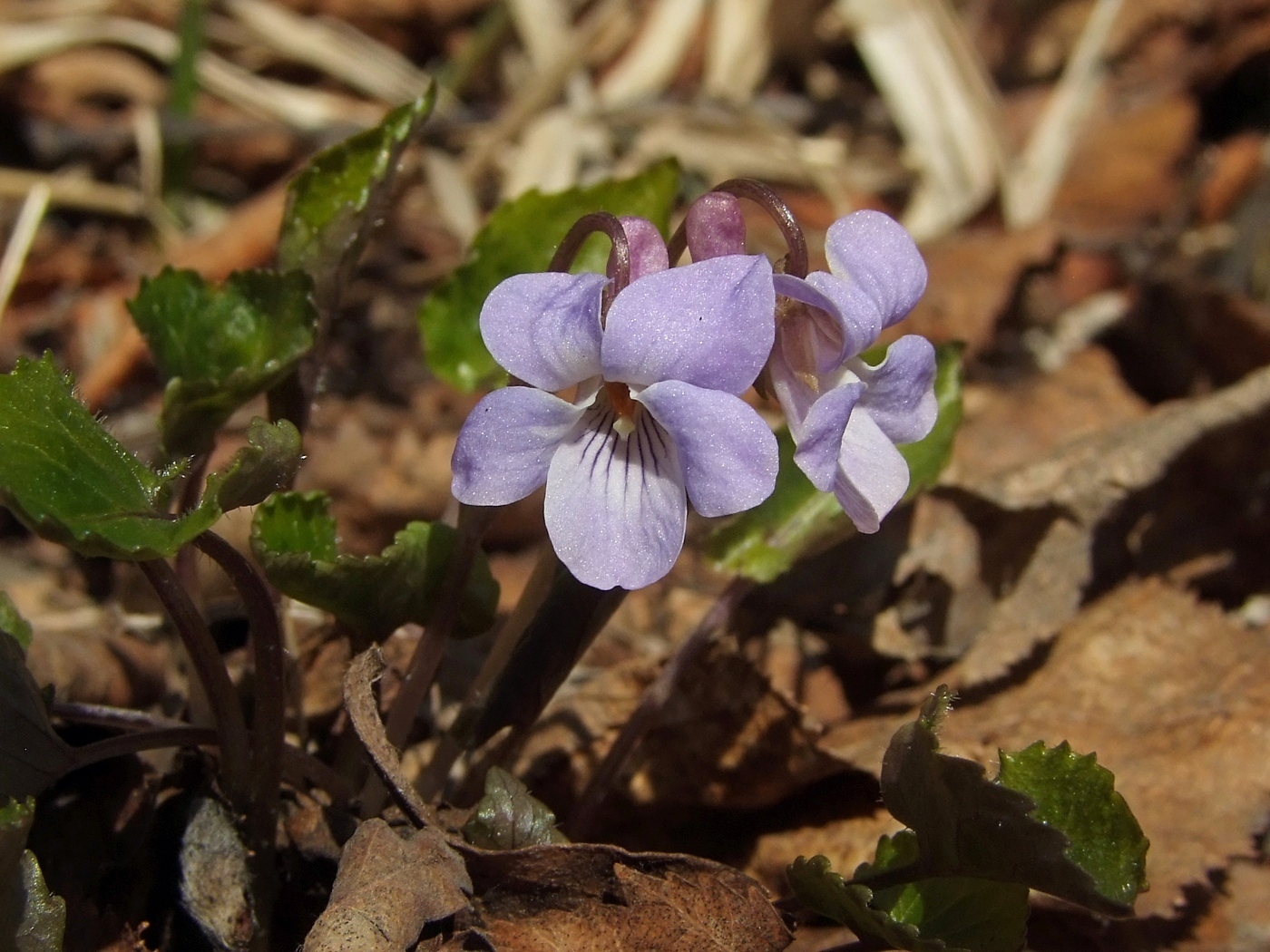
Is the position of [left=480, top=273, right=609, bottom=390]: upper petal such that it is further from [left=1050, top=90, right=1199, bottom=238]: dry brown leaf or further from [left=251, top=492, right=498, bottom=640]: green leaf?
[left=1050, top=90, right=1199, bottom=238]: dry brown leaf

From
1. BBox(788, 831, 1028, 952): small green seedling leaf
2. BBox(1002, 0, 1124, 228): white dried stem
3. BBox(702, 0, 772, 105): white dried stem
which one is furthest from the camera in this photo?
BBox(702, 0, 772, 105): white dried stem

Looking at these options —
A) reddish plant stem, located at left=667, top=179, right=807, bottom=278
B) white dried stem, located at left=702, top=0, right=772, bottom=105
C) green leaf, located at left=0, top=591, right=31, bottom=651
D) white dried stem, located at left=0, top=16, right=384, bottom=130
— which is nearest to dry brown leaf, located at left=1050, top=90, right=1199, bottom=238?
white dried stem, located at left=702, top=0, right=772, bottom=105

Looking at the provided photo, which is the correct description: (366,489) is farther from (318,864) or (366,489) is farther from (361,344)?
(318,864)

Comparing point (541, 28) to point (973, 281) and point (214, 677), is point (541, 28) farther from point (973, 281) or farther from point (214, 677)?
point (214, 677)

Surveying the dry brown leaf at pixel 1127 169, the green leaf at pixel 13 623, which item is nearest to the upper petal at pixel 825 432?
the green leaf at pixel 13 623

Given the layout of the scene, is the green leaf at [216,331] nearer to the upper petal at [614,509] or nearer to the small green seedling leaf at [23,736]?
the small green seedling leaf at [23,736]

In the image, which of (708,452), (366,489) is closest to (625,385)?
(708,452)

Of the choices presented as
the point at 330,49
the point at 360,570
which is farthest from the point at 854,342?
the point at 330,49
